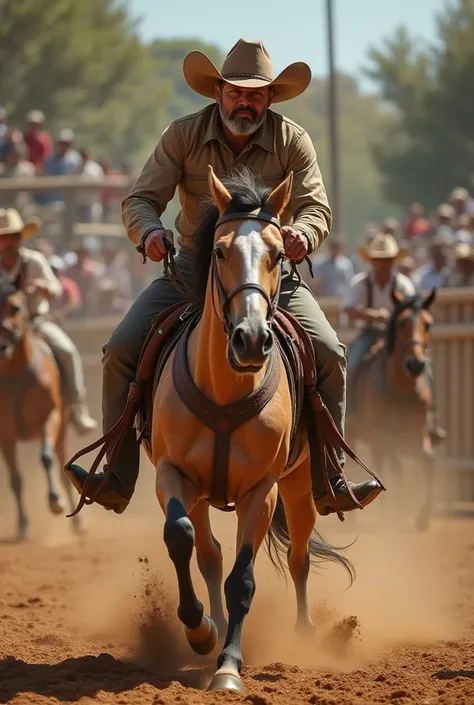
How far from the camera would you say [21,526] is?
12297 mm

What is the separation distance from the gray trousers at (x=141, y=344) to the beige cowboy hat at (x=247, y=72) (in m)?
0.86

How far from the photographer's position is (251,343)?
5.20 meters

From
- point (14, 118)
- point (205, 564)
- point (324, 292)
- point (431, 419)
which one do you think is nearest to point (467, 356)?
point (431, 419)

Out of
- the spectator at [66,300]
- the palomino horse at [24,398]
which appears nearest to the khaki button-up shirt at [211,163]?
the palomino horse at [24,398]

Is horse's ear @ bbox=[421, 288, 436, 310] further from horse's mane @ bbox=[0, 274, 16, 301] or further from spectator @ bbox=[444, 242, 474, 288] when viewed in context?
horse's mane @ bbox=[0, 274, 16, 301]

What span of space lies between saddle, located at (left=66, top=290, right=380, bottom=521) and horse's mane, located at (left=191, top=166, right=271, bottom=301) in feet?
0.82

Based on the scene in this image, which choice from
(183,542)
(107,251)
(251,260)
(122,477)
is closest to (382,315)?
(122,477)

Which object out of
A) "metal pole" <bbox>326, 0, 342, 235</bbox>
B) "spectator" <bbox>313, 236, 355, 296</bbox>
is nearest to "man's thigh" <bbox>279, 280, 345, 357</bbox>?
"spectator" <bbox>313, 236, 355, 296</bbox>

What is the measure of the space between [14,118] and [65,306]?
753 inches

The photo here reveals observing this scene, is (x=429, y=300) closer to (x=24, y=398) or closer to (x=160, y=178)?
(x=24, y=398)

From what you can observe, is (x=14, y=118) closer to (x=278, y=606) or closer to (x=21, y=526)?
(x=21, y=526)

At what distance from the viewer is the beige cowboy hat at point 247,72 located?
6539 mm

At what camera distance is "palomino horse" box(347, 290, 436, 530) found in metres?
12.7

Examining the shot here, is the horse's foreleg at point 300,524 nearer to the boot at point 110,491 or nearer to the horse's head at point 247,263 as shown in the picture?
the boot at point 110,491
